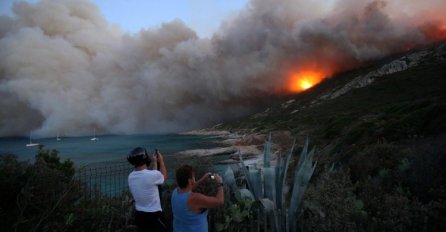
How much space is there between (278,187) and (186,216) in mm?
2864

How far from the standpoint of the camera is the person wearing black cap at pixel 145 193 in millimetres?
4699

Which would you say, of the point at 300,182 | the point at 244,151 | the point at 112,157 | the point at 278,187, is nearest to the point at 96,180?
the point at 278,187

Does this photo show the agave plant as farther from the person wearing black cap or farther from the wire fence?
the wire fence

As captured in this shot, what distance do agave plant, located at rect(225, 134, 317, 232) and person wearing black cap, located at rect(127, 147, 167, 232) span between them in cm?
178

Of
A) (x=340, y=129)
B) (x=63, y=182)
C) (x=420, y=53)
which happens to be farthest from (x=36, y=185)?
(x=420, y=53)

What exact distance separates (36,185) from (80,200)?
2.44ft

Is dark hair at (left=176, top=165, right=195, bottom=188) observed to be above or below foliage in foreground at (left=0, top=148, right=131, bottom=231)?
above

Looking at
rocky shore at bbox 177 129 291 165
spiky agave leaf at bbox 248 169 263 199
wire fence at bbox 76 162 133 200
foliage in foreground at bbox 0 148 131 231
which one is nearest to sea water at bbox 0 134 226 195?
wire fence at bbox 76 162 133 200

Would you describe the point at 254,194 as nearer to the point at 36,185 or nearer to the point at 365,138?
the point at 36,185

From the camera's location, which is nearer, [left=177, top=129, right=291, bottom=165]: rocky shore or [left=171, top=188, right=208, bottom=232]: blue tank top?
[left=171, top=188, right=208, bottom=232]: blue tank top

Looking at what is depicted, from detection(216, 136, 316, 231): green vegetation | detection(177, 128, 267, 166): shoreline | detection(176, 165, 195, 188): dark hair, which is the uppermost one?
detection(176, 165, 195, 188): dark hair

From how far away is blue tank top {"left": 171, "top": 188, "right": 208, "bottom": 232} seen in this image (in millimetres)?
4199

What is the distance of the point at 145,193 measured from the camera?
15.4 ft

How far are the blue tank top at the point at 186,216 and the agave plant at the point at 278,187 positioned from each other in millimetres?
1749
